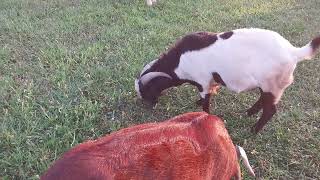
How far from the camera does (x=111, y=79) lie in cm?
586

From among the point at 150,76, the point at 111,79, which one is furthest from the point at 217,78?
the point at 111,79

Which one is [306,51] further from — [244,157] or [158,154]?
[158,154]

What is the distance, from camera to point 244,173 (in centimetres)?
432

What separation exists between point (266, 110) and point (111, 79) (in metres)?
2.08

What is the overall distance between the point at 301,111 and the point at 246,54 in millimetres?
1305

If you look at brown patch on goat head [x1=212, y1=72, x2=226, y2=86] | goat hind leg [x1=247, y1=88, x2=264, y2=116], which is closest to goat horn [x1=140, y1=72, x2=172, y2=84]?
brown patch on goat head [x1=212, y1=72, x2=226, y2=86]

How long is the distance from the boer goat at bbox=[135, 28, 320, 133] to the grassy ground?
312mm

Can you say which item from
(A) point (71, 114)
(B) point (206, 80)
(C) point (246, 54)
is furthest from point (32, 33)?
(C) point (246, 54)

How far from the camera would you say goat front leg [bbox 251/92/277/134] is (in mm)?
4708

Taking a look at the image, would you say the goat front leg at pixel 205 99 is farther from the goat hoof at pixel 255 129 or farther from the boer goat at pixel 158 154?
the boer goat at pixel 158 154

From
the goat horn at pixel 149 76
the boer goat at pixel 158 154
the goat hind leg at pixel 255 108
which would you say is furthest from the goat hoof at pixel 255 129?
the boer goat at pixel 158 154

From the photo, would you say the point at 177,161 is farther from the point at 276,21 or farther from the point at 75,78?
the point at 276,21

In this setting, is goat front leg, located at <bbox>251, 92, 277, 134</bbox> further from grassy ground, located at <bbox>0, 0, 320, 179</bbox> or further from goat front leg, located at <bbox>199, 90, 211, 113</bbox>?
goat front leg, located at <bbox>199, 90, 211, 113</bbox>

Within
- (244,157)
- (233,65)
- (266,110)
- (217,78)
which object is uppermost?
(233,65)
